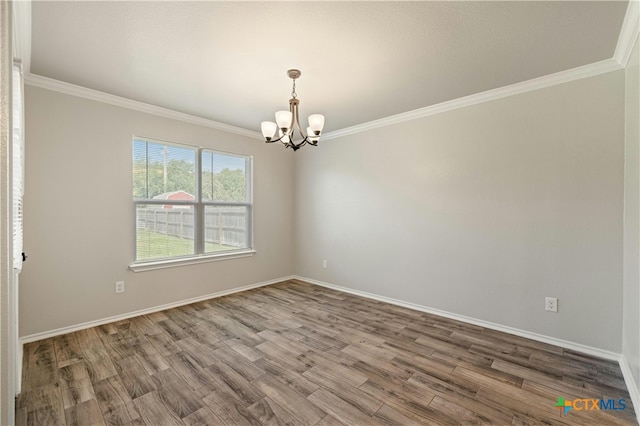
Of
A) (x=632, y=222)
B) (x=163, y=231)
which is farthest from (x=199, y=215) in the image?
(x=632, y=222)

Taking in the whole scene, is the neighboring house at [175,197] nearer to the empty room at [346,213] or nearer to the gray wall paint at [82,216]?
the empty room at [346,213]

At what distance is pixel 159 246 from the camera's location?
3.61 metres

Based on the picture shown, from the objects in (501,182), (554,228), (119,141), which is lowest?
(554,228)

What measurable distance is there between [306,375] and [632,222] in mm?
2714

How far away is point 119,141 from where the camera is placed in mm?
3223

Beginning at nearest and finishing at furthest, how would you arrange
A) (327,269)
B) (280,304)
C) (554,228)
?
(554,228) < (280,304) < (327,269)

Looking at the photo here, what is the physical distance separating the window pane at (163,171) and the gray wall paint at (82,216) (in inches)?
4.4

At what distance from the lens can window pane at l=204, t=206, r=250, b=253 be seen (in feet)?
13.5

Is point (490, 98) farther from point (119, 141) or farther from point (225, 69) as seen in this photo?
point (119, 141)

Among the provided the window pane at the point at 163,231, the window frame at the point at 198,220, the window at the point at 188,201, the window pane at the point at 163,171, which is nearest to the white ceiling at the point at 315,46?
the window pane at the point at 163,171

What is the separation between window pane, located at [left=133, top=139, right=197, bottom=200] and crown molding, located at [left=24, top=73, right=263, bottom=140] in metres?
0.38

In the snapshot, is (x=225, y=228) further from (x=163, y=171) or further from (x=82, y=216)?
(x=82, y=216)

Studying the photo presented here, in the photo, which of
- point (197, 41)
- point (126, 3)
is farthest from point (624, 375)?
point (126, 3)

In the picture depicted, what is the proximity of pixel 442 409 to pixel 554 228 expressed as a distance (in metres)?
2.01
